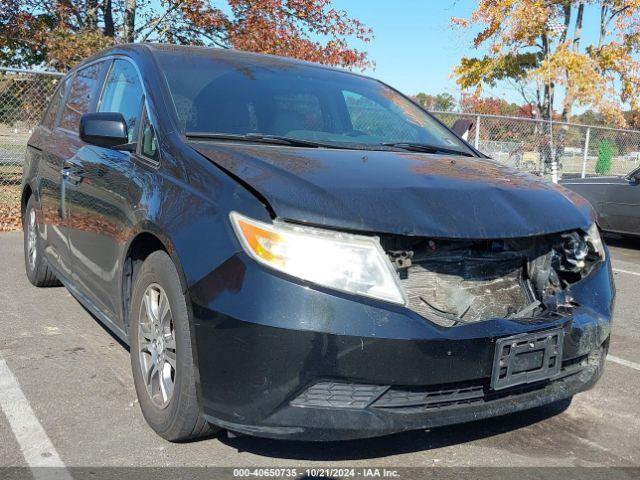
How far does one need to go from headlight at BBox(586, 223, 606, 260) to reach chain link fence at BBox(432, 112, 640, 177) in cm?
916

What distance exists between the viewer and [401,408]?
243cm

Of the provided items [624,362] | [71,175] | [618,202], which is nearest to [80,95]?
[71,175]

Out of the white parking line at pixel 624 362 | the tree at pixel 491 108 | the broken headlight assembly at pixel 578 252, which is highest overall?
the tree at pixel 491 108

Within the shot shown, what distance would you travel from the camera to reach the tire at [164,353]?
8.48 ft

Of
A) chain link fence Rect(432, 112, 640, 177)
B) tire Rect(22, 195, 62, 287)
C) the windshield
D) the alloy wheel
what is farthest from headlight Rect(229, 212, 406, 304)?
chain link fence Rect(432, 112, 640, 177)

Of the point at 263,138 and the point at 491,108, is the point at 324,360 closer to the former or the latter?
the point at 263,138

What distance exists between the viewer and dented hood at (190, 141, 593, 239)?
7.99 ft

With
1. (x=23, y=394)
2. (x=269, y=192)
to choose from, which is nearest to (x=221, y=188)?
(x=269, y=192)

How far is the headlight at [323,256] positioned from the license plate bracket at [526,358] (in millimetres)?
445

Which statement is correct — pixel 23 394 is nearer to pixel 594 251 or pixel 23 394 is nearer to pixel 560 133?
pixel 594 251

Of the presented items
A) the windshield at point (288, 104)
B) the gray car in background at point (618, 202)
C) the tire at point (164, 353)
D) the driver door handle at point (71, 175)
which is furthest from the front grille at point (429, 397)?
the gray car in background at point (618, 202)

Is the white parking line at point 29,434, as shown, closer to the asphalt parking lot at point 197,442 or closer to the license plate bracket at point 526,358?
the asphalt parking lot at point 197,442

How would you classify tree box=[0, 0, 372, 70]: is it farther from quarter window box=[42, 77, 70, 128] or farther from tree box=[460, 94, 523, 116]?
tree box=[460, 94, 523, 116]

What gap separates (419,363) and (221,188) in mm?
974
